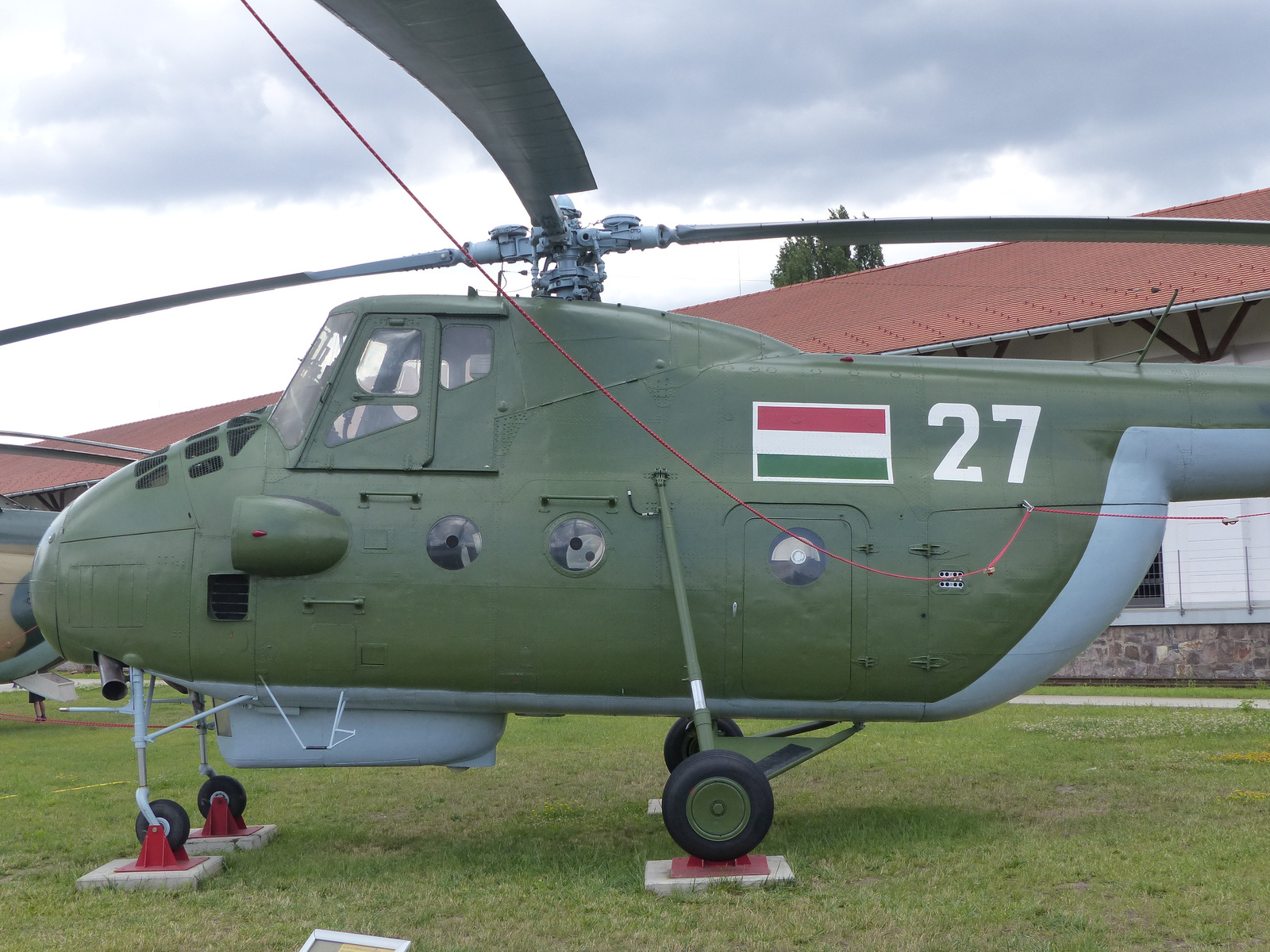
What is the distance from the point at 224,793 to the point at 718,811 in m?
4.34

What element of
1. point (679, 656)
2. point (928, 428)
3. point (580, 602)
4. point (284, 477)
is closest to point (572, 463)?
point (580, 602)

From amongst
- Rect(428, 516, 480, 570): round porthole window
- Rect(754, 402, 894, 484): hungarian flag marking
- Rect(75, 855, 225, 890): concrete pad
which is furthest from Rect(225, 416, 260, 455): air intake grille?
Rect(754, 402, 894, 484): hungarian flag marking

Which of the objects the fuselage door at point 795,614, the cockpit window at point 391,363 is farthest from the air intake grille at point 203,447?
the fuselage door at point 795,614

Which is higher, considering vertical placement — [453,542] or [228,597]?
[453,542]

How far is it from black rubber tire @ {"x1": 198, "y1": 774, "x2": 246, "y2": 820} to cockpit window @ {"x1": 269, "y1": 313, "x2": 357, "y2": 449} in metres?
3.00

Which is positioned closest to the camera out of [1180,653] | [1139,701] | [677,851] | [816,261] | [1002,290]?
[677,851]

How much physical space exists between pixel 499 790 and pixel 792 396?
530 centimetres

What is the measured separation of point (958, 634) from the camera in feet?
25.6

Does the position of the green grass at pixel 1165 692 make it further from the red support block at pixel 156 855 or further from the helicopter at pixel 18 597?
the helicopter at pixel 18 597

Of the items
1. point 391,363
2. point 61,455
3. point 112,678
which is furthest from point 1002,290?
point 112,678

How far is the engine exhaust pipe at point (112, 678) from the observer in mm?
7949

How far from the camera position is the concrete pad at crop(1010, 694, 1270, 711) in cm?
1612

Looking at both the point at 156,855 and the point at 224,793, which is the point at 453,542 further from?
the point at 224,793

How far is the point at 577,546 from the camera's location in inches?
305
